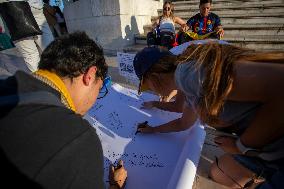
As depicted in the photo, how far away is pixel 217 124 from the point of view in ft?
4.35

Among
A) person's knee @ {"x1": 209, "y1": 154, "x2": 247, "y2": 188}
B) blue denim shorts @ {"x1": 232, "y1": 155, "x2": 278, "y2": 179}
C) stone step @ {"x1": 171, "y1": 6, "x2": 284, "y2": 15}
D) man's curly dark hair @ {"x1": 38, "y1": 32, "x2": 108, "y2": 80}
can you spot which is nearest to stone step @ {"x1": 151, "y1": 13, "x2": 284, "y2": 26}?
stone step @ {"x1": 171, "y1": 6, "x2": 284, "y2": 15}

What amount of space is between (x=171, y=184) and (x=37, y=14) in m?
2.95

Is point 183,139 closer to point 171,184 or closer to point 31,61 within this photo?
→ point 171,184

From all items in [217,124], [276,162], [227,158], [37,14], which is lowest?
[227,158]

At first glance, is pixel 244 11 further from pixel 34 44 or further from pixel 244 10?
pixel 34 44

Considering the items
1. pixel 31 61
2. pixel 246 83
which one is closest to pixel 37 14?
pixel 31 61

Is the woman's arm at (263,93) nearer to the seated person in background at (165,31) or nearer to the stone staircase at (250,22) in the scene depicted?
the seated person in background at (165,31)

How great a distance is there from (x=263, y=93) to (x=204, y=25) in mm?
3277

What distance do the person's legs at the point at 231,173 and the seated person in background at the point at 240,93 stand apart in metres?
0.02

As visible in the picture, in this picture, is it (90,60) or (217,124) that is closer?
(90,60)

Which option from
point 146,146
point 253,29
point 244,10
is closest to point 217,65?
point 146,146

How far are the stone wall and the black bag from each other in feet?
9.57

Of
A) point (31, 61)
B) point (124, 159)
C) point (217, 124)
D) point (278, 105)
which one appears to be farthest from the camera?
point (31, 61)

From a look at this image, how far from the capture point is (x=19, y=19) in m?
2.82
